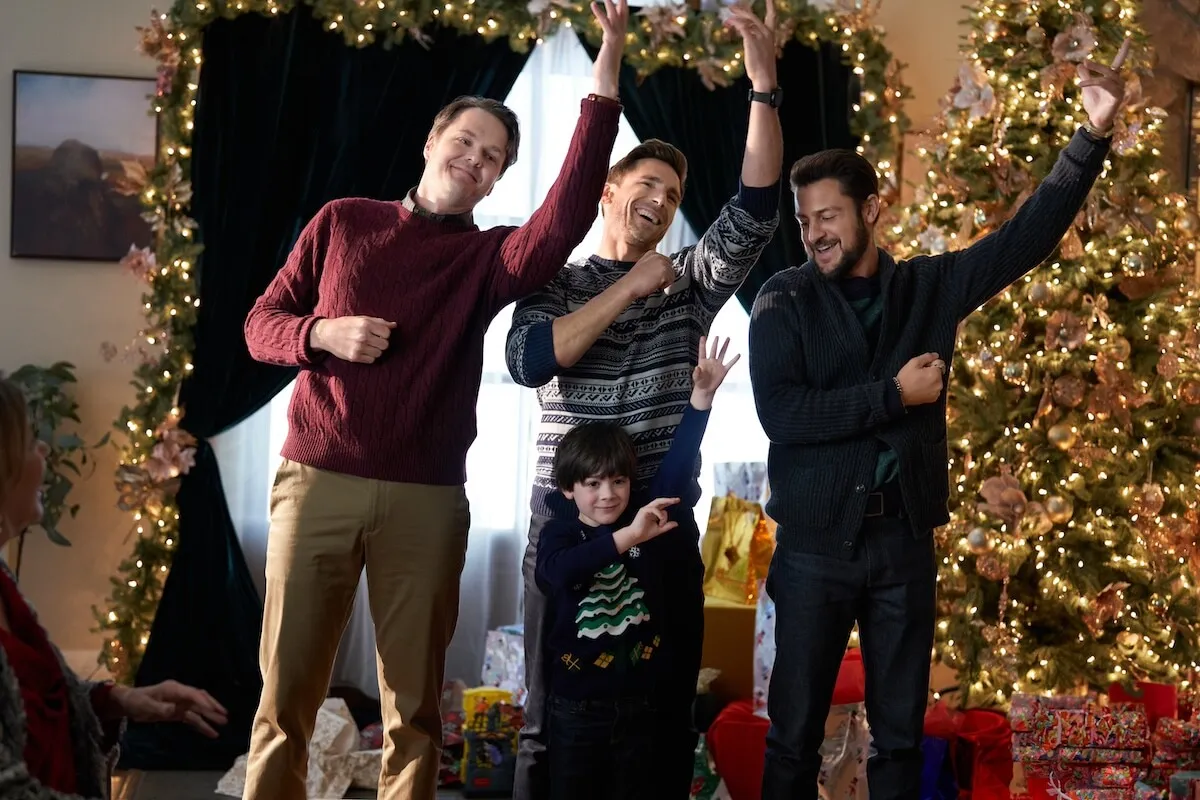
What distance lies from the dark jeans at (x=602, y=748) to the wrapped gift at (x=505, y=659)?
183 centimetres

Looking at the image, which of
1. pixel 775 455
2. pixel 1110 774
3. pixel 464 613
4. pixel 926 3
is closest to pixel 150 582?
pixel 464 613

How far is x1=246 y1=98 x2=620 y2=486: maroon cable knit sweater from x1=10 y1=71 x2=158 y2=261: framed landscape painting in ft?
→ 7.76

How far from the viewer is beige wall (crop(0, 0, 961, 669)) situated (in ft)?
14.0

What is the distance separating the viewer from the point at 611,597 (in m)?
2.27

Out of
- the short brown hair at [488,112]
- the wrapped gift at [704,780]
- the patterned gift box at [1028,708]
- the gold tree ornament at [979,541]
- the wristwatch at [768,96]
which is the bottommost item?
the wrapped gift at [704,780]

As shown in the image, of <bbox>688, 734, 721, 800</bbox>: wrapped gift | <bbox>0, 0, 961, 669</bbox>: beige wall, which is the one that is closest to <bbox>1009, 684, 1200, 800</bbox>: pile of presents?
<bbox>688, 734, 721, 800</bbox>: wrapped gift

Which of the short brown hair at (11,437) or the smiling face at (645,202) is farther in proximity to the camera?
the smiling face at (645,202)

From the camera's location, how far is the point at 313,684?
84.2 inches

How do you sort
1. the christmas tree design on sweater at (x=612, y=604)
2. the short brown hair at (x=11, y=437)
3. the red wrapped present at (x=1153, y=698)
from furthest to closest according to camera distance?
the red wrapped present at (x=1153, y=698) < the christmas tree design on sweater at (x=612, y=604) < the short brown hair at (x=11, y=437)

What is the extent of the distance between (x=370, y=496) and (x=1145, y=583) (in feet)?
8.53

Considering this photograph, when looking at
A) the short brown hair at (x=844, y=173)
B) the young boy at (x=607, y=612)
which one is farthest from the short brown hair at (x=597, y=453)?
the short brown hair at (x=844, y=173)

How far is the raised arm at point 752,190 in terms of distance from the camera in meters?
2.20

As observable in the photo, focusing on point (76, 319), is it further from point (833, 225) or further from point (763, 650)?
point (833, 225)

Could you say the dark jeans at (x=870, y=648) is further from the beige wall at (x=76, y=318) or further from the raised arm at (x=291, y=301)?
the beige wall at (x=76, y=318)
